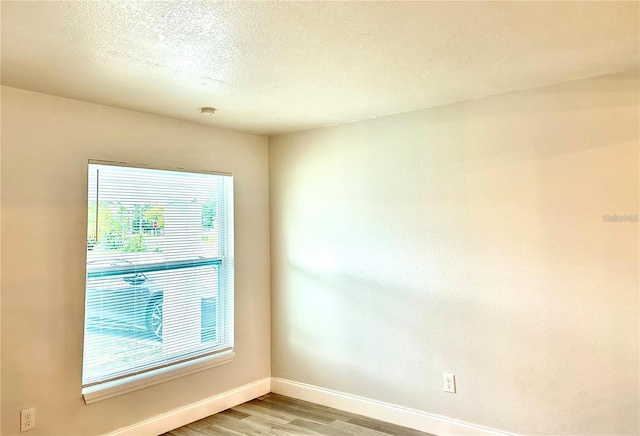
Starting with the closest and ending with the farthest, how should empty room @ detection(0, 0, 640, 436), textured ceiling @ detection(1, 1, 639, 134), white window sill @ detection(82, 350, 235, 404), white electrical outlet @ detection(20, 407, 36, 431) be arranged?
textured ceiling @ detection(1, 1, 639, 134) < empty room @ detection(0, 0, 640, 436) < white electrical outlet @ detection(20, 407, 36, 431) < white window sill @ detection(82, 350, 235, 404)

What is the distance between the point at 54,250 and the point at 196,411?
62.7 inches

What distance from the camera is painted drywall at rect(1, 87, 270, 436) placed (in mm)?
2314

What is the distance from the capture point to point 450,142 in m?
2.84

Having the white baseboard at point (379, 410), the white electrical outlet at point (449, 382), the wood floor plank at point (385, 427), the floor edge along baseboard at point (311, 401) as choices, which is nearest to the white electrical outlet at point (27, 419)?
the floor edge along baseboard at point (311, 401)

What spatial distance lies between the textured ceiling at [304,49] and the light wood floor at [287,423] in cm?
231

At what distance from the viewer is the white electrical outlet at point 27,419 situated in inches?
90.4

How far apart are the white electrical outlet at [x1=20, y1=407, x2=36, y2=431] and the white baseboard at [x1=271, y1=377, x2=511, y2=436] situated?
6.11 ft

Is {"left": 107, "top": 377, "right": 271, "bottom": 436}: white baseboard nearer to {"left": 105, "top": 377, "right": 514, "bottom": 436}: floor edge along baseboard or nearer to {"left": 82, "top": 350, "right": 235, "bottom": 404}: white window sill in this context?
{"left": 105, "top": 377, "right": 514, "bottom": 436}: floor edge along baseboard

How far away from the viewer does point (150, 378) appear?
9.44 feet

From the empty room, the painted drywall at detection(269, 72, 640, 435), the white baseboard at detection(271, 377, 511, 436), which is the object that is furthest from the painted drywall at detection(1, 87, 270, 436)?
the painted drywall at detection(269, 72, 640, 435)

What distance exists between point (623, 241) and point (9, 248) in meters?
3.47

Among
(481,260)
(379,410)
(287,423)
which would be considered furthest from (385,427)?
(481,260)

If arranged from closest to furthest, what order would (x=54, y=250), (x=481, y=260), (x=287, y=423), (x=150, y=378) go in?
(x=54, y=250) → (x=481, y=260) → (x=150, y=378) → (x=287, y=423)

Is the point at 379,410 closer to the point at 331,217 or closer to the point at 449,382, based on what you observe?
the point at 449,382
